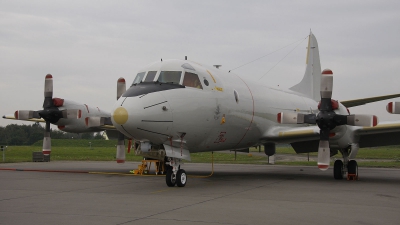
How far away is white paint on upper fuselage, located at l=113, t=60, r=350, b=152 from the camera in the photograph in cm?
1278

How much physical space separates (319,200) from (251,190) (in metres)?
2.66

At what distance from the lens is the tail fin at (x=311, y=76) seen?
1037 inches

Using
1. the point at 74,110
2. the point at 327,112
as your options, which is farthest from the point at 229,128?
the point at 74,110

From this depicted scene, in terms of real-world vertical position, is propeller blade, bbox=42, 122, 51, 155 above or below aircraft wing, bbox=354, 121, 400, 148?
below

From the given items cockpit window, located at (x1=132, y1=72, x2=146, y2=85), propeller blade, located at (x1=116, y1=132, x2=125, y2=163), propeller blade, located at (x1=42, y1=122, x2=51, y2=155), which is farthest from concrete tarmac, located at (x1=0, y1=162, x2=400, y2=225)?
propeller blade, located at (x1=42, y1=122, x2=51, y2=155)

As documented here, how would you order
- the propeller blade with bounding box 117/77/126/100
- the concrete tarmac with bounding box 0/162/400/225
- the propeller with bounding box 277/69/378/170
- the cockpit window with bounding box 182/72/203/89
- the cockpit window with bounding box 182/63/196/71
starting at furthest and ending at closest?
the propeller blade with bounding box 117/77/126/100
the propeller with bounding box 277/69/378/170
the cockpit window with bounding box 182/63/196/71
the cockpit window with bounding box 182/72/203/89
the concrete tarmac with bounding box 0/162/400/225

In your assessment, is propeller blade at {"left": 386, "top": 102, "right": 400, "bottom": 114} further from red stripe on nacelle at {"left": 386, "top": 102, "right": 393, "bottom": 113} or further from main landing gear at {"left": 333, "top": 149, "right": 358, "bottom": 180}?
main landing gear at {"left": 333, "top": 149, "right": 358, "bottom": 180}

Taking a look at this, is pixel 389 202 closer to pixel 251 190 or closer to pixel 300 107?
pixel 251 190

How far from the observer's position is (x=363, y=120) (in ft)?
50.4

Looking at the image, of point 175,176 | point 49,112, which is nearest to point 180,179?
point 175,176

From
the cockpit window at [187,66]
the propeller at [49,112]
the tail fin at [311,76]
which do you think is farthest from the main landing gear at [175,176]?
the tail fin at [311,76]

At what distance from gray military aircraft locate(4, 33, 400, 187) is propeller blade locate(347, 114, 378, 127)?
0.03 m

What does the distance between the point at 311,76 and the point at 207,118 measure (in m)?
14.1

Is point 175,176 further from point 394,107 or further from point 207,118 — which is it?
point 394,107
